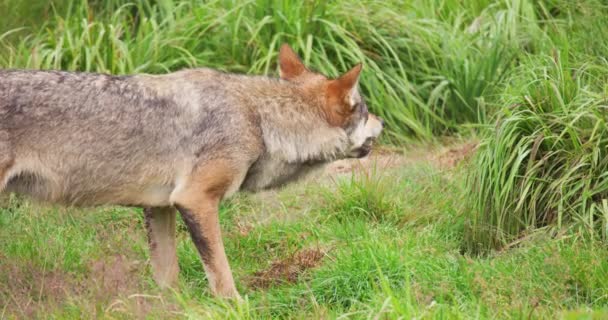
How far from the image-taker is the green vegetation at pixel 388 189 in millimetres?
5895

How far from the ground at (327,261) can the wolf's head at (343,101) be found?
2.10 ft

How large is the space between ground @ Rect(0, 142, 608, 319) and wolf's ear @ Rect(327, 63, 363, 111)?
90 centimetres

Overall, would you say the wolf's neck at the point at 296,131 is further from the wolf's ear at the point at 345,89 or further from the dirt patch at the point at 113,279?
the dirt patch at the point at 113,279

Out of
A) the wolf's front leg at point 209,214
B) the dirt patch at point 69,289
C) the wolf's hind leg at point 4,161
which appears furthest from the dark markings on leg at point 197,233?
the wolf's hind leg at point 4,161

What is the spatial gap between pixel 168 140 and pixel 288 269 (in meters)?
1.10

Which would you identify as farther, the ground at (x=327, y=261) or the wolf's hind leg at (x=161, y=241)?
the wolf's hind leg at (x=161, y=241)

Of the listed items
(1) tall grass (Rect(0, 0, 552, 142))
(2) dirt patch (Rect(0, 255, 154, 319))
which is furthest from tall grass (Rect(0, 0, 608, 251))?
(2) dirt patch (Rect(0, 255, 154, 319))

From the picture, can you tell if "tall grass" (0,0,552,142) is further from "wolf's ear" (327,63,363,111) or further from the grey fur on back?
the grey fur on back

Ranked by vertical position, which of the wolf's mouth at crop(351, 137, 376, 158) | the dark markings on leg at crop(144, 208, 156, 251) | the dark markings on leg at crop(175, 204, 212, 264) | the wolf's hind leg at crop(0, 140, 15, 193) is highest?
the wolf's hind leg at crop(0, 140, 15, 193)

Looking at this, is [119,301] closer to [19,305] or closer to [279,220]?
[19,305]

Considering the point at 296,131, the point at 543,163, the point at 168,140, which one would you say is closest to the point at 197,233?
the point at 168,140

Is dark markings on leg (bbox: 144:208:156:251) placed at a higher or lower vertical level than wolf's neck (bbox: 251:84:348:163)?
lower

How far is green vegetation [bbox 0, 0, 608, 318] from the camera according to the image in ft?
19.3

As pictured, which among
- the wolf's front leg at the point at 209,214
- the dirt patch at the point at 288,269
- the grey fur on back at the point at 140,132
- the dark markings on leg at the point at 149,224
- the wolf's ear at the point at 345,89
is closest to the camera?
the grey fur on back at the point at 140,132
